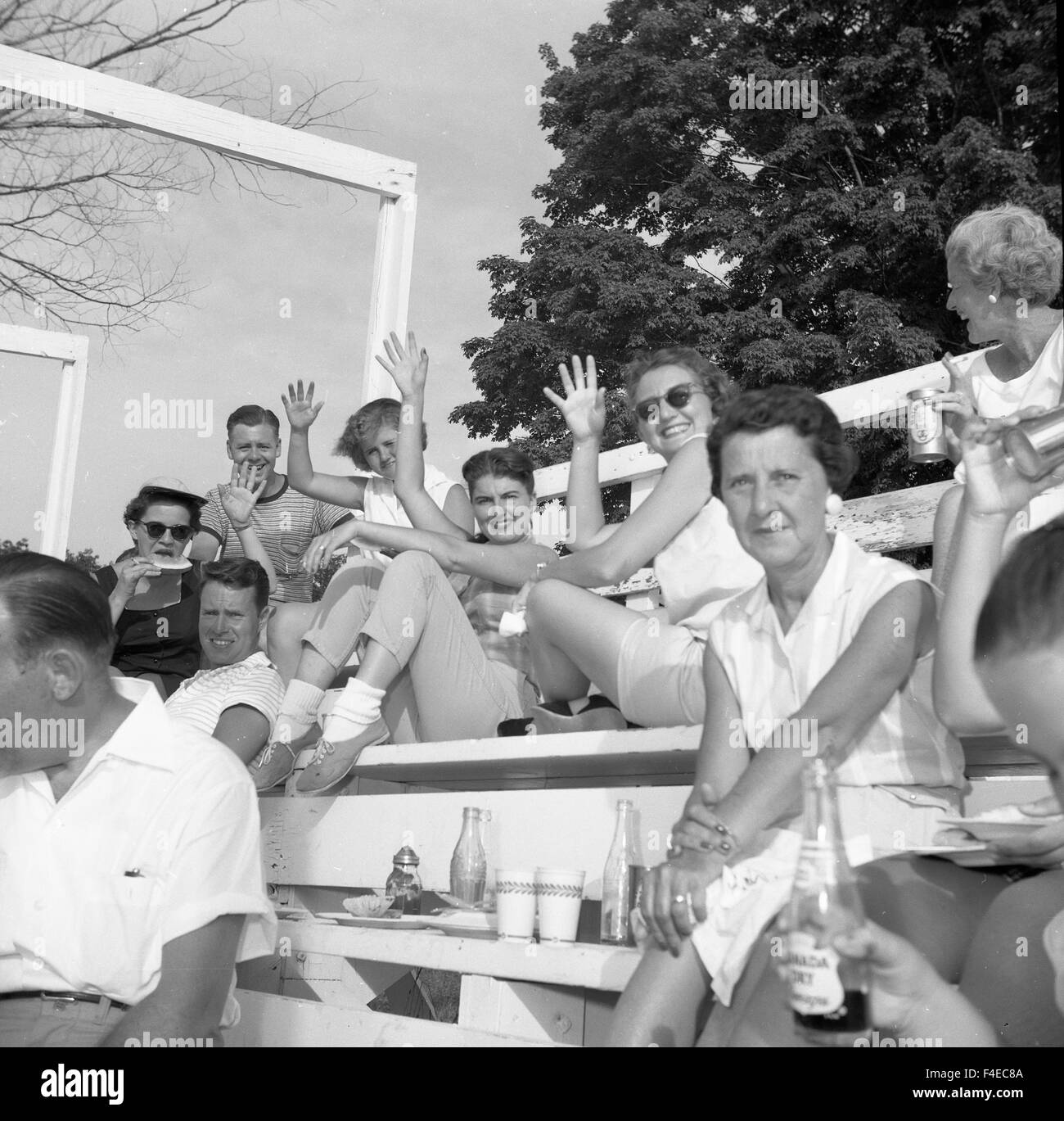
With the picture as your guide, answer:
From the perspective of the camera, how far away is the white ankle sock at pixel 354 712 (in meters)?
3.24

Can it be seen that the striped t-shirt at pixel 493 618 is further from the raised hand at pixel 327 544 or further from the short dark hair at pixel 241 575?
the short dark hair at pixel 241 575

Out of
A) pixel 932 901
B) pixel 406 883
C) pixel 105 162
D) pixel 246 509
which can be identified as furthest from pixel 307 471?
pixel 932 901

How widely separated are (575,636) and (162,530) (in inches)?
78.5

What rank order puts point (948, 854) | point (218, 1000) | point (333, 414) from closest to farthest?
point (948, 854) < point (218, 1000) < point (333, 414)

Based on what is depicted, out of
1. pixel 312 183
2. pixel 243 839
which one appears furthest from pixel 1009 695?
pixel 312 183

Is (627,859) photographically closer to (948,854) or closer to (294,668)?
(948,854)

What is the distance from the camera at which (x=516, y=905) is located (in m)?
2.45

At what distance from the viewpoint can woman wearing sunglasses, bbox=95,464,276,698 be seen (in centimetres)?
424

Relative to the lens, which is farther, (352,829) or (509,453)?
(509,453)

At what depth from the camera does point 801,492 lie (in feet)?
6.84

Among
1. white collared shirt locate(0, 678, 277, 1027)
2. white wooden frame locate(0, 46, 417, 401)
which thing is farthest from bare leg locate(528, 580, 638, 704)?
white wooden frame locate(0, 46, 417, 401)

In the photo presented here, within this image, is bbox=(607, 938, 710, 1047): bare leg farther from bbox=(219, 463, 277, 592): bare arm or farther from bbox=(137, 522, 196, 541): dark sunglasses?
bbox=(137, 522, 196, 541): dark sunglasses

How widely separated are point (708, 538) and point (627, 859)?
822mm

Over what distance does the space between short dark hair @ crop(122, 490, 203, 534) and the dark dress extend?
227mm
